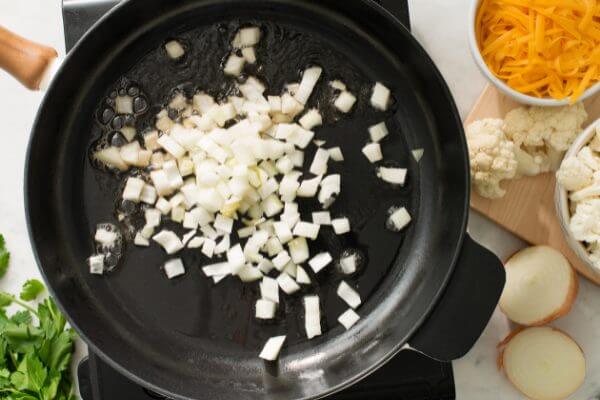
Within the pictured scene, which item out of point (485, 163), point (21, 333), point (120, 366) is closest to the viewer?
point (120, 366)

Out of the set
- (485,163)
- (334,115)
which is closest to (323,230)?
Answer: (334,115)

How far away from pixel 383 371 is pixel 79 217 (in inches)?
25.8

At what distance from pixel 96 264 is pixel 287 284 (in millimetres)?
369

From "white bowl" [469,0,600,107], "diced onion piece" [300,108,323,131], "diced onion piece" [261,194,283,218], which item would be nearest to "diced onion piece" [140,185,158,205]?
"diced onion piece" [261,194,283,218]

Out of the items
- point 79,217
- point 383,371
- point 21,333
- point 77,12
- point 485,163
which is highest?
point 77,12

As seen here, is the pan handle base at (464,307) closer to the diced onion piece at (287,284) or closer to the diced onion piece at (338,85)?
the diced onion piece at (287,284)

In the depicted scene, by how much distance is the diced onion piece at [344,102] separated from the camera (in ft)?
4.25

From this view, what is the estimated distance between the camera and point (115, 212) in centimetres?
129

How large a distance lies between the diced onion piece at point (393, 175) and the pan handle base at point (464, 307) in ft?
0.60

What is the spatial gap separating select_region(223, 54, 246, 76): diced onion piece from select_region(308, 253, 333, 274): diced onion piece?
388 mm

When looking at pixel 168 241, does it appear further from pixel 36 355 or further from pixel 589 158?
pixel 589 158

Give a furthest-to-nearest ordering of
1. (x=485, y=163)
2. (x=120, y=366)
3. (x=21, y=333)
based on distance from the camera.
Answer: (x=21, y=333) < (x=485, y=163) < (x=120, y=366)

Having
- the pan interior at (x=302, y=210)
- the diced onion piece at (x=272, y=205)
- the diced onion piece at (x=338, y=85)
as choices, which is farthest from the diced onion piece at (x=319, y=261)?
the diced onion piece at (x=338, y=85)

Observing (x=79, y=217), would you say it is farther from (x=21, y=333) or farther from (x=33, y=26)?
(x=33, y=26)
